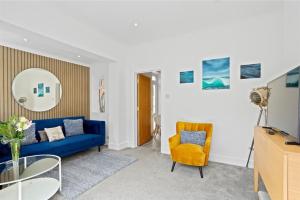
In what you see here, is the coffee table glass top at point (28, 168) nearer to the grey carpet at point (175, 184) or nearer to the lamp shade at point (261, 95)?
the grey carpet at point (175, 184)

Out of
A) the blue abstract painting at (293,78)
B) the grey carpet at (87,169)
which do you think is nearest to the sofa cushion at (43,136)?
the grey carpet at (87,169)

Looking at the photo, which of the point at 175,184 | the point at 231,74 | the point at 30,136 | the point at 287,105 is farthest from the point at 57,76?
the point at 287,105

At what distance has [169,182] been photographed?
2.47 meters

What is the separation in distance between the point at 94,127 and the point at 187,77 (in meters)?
2.55

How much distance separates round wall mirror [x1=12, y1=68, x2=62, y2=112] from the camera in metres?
3.44

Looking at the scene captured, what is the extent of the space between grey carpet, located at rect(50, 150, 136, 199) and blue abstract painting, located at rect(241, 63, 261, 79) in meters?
2.76

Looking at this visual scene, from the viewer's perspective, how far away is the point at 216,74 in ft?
10.8

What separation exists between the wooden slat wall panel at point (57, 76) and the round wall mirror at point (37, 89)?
0.28 feet

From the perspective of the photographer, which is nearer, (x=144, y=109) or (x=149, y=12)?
(x=149, y=12)

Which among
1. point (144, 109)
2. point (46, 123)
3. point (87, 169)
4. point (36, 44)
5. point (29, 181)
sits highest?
point (36, 44)

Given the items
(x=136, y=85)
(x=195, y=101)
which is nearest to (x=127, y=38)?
(x=136, y=85)

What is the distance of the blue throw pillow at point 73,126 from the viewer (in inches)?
150

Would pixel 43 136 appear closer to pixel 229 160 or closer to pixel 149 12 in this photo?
pixel 149 12

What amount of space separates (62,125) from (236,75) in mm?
3961
